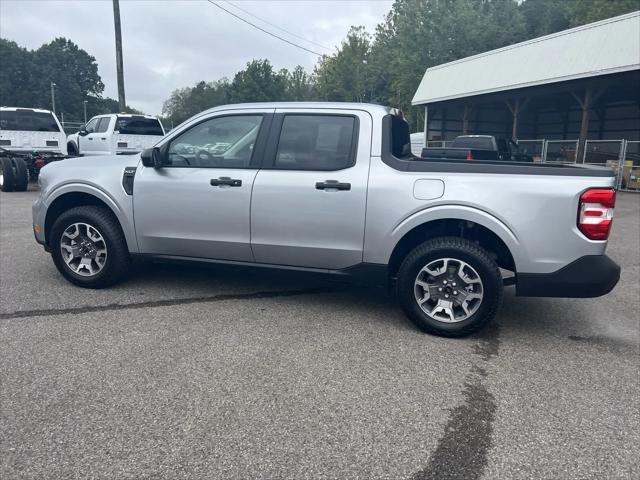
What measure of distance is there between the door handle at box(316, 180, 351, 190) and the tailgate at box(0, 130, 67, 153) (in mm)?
13046

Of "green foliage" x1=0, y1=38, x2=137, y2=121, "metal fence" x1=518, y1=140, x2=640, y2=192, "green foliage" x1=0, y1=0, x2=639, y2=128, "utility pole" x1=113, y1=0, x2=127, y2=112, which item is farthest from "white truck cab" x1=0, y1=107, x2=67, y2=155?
"green foliage" x1=0, y1=38, x2=137, y2=121

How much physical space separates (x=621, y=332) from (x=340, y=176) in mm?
2737

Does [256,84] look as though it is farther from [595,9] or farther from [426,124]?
[426,124]

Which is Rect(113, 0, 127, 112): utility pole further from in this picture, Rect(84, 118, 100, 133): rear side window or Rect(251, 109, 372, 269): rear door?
Rect(251, 109, 372, 269): rear door

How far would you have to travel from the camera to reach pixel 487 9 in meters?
45.0

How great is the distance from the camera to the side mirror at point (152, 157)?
452 cm

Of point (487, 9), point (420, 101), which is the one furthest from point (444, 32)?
point (420, 101)

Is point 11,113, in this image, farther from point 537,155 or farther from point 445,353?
point 537,155

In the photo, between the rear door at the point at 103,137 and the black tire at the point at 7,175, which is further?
Answer: the rear door at the point at 103,137

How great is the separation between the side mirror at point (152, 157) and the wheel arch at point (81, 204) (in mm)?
586

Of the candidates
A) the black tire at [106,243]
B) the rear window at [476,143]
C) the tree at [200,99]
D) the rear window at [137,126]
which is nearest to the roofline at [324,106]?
the black tire at [106,243]

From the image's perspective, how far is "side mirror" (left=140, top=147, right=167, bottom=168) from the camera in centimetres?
452

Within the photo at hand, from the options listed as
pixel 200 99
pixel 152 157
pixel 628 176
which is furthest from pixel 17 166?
pixel 200 99

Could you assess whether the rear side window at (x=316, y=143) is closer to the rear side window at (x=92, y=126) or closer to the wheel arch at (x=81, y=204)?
the wheel arch at (x=81, y=204)
